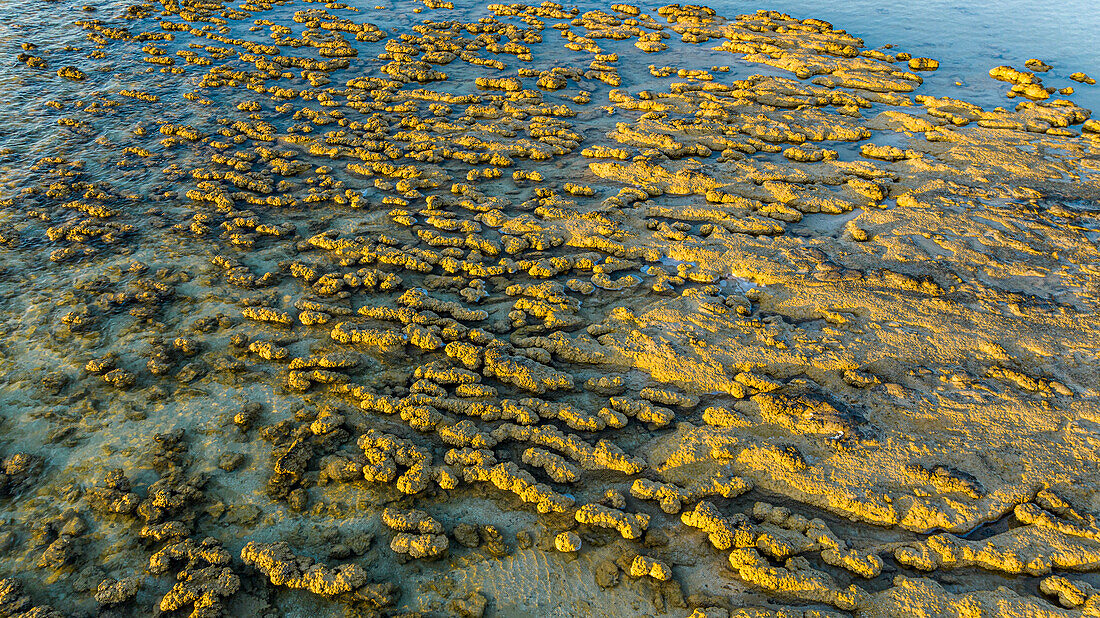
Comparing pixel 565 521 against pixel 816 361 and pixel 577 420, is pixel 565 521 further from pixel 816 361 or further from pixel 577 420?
pixel 816 361

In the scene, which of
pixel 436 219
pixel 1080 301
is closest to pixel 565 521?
pixel 436 219

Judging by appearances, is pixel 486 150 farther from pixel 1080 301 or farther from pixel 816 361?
pixel 1080 301

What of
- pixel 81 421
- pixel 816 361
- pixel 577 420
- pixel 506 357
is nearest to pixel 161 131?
pixel 81 421

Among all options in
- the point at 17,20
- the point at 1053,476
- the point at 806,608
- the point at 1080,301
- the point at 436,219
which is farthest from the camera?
the point at 17,20

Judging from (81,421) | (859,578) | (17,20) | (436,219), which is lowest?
(859,578)

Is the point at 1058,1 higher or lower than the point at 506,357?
higher

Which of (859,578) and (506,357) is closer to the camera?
(859,578)

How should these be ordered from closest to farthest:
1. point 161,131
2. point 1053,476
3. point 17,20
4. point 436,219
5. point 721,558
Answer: point 721,558
point 1053,476
point 436,219
point 161,131
point 17,20
